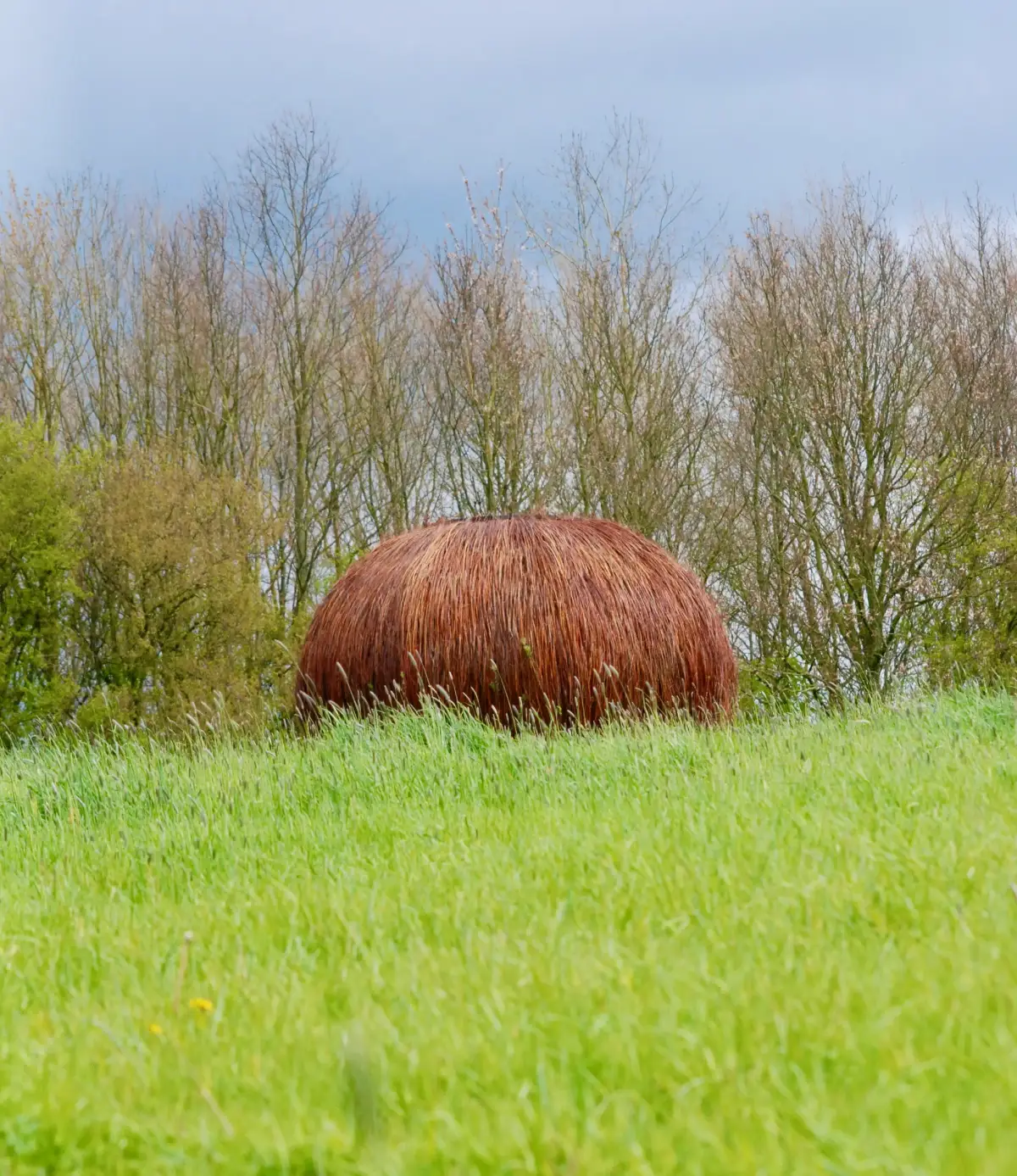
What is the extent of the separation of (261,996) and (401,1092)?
715mm

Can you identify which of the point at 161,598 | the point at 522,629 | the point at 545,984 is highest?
the point at 161,598

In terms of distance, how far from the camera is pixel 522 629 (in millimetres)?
8125

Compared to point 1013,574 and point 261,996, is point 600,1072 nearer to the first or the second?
point 261,996

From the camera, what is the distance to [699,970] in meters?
2.66

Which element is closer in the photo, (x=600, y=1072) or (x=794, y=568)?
(x=600, y=1072)

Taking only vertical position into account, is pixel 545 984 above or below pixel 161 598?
below

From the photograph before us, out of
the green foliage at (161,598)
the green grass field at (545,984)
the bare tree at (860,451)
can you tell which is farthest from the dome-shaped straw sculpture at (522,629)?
the green foliage at (161,598)

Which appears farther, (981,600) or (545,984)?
(981,600)

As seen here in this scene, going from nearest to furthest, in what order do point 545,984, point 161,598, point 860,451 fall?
point 545,984, point 860,451, point 161,598

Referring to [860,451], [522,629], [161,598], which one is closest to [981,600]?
[860,451]

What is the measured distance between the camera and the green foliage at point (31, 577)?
18.7 m

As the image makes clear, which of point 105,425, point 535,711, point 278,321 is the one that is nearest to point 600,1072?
point 535,711

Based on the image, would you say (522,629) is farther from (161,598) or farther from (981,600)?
(161,598)

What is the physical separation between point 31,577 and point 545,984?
60.3ft
